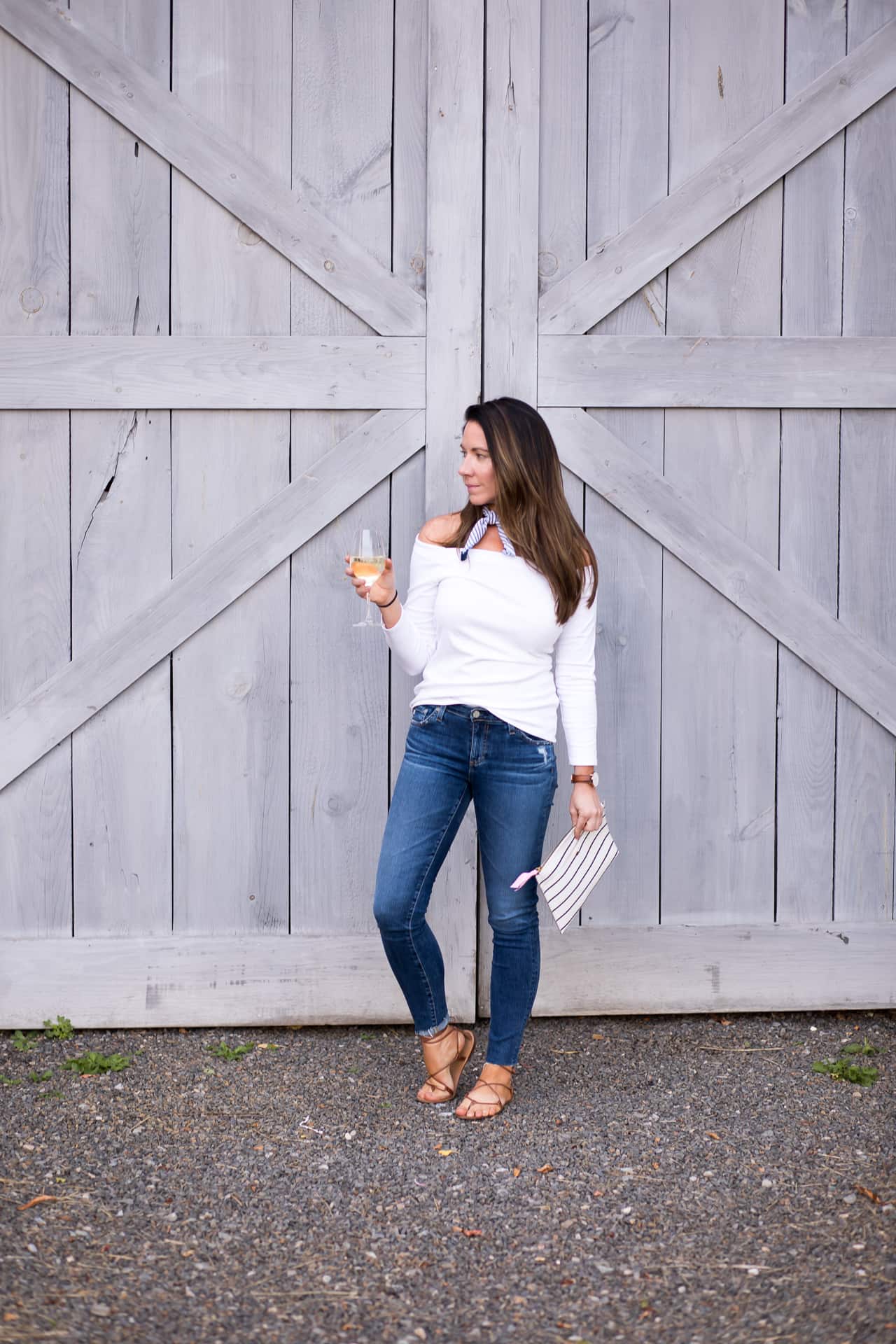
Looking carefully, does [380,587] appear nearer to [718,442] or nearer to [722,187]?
[718,442]

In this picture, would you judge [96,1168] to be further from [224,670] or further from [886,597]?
[886,597]

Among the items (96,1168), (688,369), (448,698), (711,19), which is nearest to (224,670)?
(448,698)

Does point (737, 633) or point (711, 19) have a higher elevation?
point (711, 19)

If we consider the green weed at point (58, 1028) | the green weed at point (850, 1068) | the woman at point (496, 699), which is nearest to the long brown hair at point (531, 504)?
the woman at point (496, 699)

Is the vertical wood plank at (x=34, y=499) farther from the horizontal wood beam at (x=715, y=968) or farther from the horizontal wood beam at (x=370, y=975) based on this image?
the horizontal wood beam at (x=715, y=968)

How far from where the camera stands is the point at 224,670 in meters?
3.49

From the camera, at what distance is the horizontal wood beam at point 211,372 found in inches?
134

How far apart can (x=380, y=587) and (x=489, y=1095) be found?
137cm

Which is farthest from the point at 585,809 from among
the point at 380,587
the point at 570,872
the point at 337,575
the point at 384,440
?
the point at 384,440

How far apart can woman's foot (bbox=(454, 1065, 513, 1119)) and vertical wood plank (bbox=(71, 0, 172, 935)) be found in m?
1.11

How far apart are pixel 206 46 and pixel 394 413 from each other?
3.91ft

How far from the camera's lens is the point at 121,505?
136 inches

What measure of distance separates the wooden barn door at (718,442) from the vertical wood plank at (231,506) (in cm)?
66

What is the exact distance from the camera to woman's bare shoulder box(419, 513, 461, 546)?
119 inches
